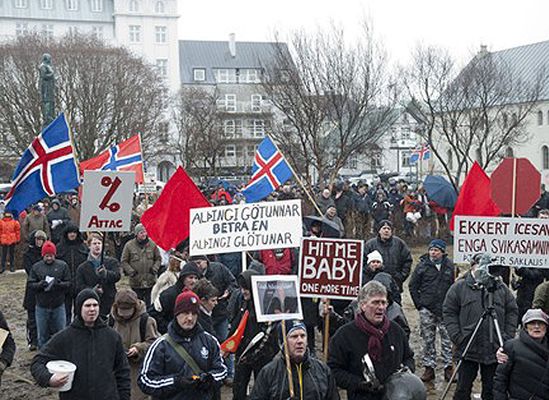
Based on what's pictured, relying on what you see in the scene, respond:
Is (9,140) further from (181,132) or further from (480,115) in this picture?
(480,115)

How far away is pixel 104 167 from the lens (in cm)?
1717

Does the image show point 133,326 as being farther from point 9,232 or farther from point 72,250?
point 9,232

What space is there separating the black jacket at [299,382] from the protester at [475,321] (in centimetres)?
283

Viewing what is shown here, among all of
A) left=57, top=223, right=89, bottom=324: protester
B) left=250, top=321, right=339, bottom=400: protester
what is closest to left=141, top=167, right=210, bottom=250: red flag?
left=57, top=223, right=89, bottom=324: protester

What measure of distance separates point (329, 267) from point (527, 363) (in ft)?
6.64

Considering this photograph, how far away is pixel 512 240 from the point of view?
889cm

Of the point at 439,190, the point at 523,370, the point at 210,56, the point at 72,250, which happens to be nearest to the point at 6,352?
the point at 523,370

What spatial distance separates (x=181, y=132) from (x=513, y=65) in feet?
111

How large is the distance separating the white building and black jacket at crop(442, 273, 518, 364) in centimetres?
8023

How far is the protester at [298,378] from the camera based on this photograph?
5656 millimetres

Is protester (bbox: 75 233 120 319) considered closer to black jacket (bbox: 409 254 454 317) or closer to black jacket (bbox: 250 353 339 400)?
black jacket (bbox: 409 254 454 317)

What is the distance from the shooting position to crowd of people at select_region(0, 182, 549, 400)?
5883 millimetres

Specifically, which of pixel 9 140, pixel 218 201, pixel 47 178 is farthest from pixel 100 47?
pixel 47 178

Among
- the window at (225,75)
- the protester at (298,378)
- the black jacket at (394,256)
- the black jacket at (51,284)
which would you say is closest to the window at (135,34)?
the window at (225,75)
